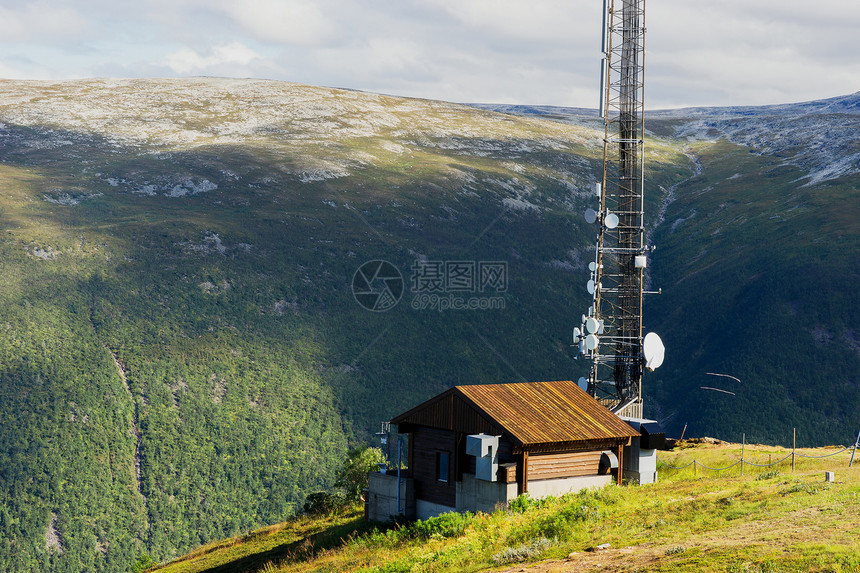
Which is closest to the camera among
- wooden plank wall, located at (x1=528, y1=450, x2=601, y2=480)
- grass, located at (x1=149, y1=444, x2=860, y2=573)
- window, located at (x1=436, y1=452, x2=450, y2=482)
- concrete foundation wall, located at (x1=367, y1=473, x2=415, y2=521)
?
grass, located at (x1=149, y1=444, x2=860, y2=573)

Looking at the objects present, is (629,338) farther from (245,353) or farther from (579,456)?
(245,353)

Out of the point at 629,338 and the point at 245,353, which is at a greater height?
the point at 629,338

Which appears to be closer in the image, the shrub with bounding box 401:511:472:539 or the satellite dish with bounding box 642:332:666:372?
the shrub with bounding box 401:511:472:539

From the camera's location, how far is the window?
34.5 meters

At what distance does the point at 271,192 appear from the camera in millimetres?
117438

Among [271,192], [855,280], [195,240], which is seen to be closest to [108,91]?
[271,192]

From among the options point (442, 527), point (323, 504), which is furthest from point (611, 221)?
point (323, 504)

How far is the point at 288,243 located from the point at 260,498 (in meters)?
42.8

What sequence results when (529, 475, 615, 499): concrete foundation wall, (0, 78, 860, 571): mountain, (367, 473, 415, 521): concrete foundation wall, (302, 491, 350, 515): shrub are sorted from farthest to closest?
1. (0, 78, 860, 571): mountain
2. (302, 491, 350, 515): shrub
3. (367, 473, 415, 521): concrete foundation wall
4. (529, 475, 615, 499): concrete foundation wall

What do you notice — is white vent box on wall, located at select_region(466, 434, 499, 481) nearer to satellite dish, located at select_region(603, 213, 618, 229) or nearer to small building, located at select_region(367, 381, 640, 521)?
small building, located at select_region(367, 381, 640, 521)

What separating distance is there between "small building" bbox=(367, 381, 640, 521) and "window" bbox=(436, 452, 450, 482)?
0.04 m

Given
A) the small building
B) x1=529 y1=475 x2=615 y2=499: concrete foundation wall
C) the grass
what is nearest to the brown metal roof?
the small building

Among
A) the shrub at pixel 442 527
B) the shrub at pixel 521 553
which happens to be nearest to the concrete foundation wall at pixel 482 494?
the shrub at pixel 442 527

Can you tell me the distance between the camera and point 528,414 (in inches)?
1335
